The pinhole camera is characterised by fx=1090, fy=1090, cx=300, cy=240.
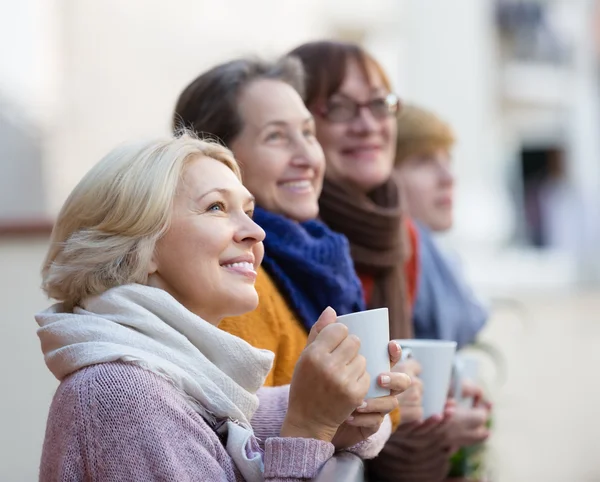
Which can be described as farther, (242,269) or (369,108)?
(369,108)

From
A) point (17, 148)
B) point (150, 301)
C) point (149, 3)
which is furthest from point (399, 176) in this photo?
point (149, 3)

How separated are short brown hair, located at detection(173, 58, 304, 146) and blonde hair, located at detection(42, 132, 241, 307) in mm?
456

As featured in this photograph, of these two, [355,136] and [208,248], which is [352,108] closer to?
[355,136]

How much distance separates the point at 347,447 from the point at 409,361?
0.46 m

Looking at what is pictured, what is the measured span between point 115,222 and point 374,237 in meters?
1.04

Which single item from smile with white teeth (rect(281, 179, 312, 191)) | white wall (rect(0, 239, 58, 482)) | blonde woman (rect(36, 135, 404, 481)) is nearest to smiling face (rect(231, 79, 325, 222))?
smile with white teeth (rect(281, 179, 312, 191))

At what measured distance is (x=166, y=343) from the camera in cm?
169

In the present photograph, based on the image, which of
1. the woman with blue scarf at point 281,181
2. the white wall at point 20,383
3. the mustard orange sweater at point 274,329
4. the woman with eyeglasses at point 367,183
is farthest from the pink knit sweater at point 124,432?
the white wall at point 20,383

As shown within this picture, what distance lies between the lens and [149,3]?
25.9 ft

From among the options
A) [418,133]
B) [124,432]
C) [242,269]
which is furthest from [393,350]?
[418,133]

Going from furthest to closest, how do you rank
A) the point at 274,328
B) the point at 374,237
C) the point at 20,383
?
1. the point at 20,383
2. the point at 374,237
3. the point at 274,328

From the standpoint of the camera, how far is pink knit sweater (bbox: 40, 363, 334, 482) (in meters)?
1.59

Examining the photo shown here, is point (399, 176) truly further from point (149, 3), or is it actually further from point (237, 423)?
point (149, 3)

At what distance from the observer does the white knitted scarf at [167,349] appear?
1.65 meters
